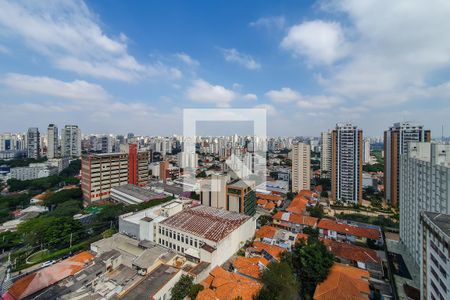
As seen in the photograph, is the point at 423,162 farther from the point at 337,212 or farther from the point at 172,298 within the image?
the point at 172,298

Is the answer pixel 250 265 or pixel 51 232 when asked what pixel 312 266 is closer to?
pixel 250 265

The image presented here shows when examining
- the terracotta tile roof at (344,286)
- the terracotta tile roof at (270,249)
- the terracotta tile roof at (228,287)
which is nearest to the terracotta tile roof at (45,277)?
the terracotta tile roof at (228,287)

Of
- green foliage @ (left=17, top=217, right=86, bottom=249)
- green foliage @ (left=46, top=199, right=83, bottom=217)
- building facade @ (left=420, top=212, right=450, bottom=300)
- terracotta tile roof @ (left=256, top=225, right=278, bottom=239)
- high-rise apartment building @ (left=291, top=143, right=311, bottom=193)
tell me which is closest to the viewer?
building facade @ (left=420, top=212, right=450, bottom=300)

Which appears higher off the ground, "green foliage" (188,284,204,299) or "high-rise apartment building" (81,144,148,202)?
"high-rise apartment building" (81,144,148,202)

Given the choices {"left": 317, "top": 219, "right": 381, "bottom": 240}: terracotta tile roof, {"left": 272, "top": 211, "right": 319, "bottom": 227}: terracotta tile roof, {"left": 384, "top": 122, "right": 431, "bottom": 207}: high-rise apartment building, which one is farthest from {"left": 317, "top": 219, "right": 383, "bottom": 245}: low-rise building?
{"left": 384, "top": 122, "right": 431, "bottom": 207}: high-rise apartment building

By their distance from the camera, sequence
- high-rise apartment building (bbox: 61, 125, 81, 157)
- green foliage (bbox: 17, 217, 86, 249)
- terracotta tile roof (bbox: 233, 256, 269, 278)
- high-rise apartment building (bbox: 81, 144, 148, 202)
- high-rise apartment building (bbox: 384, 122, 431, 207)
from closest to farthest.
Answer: terracotta tile roof (bbox: 233, 256, 269, 278), green foliage (bbox: 17, 217, 86, 249), high-rise apartment building (bbox: 384, 122, 431, 207), high-rise apartment building (bbox: 81, 144, 148, 202), high-rise apartment building (bbox: 61, 125, 81, 157)

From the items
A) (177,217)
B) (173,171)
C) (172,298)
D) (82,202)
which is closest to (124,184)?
(82,202)

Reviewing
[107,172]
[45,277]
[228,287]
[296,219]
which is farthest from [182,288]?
[107,172]

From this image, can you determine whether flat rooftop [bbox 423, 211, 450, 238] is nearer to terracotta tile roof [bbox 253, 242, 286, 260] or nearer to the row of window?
terracotta tile roof [bbox 253, 242, 286, 260]

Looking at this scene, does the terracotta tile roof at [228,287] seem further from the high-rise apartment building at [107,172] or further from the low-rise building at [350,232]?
the high-rise apartment building at [107,172]
